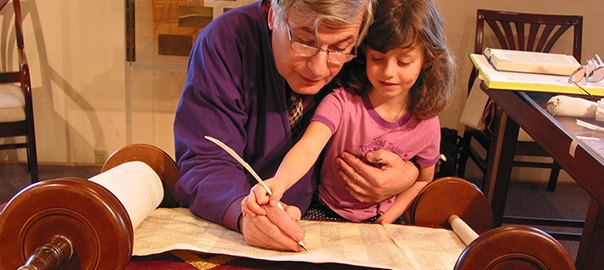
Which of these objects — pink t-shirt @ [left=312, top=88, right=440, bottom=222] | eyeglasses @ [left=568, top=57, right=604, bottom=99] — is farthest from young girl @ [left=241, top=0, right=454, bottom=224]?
eyeglasses @ [left=568, top=57, right=604, bottom=99]

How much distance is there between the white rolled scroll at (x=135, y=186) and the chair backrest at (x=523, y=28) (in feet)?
7.90

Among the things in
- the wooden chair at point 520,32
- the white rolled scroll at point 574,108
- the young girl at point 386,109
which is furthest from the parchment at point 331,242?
the wooden chair at point 520,32

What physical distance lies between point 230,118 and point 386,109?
0.49 m

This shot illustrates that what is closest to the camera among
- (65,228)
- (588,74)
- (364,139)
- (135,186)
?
(65,228)

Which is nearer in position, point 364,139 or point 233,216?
point 233,216

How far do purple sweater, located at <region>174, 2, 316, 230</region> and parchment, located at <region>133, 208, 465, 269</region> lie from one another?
6cm

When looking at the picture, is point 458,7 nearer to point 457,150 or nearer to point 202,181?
point 457,150

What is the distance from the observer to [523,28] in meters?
3.11

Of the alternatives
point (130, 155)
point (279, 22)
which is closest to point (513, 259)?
point (279, 22)

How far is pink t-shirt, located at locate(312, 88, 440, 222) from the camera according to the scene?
146cm

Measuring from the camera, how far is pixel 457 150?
3096 mm

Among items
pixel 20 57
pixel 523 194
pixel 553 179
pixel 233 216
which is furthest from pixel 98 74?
pixel 553 179

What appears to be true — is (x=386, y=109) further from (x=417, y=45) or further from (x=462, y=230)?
(x=462, y=230)

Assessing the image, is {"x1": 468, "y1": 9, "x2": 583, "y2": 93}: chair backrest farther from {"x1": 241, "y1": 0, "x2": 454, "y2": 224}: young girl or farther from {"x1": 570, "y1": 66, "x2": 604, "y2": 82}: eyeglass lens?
{"x1": 241, "y1": 0, "x2": 454, "y2": 224}: young girl
